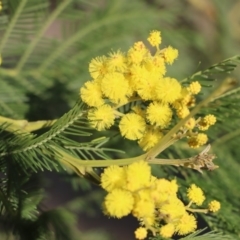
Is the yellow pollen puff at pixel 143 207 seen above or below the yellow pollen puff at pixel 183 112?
below

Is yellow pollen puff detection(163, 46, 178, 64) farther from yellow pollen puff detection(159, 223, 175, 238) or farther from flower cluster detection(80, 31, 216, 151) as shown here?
yellow pollen puff detection(159, 223, 175, 238)

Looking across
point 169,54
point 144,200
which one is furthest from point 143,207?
point 169,54

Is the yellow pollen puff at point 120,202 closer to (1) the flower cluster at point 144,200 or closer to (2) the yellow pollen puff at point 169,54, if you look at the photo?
(1) the flower cluster at point 144,200

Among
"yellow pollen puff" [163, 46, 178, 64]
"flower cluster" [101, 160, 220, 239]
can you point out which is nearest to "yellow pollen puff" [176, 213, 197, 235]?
"flower cluster" [101, 160, 220, 239]

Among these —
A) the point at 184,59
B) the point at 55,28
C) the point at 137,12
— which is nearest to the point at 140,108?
the point at 137,12

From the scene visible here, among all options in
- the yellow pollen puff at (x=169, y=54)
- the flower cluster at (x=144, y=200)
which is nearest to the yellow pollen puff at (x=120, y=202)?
the flower cluster at (x=144, y=200)

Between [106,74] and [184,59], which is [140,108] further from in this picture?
[184,59]
